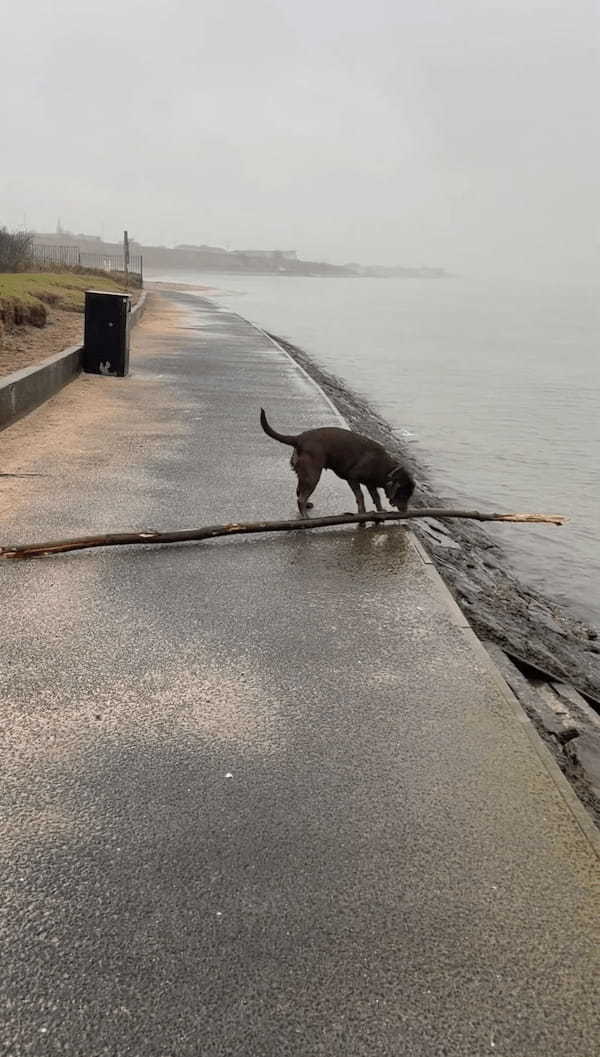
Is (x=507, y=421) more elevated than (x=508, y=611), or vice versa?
(x=508, y=611)

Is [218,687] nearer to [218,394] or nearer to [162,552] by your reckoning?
[162,552]

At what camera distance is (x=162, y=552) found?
529 centimetres

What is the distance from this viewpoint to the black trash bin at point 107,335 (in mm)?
12109

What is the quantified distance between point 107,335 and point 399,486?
26.6ft

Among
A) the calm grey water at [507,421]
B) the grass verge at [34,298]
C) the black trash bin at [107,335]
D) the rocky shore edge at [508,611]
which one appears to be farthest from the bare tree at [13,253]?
the rocky shore edge at [508,611]

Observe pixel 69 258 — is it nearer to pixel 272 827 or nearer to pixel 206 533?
pixel 206 533

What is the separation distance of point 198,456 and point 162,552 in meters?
3.05

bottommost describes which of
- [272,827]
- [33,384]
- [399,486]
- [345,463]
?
[33,384]

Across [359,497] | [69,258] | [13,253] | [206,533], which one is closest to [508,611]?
[359,497]

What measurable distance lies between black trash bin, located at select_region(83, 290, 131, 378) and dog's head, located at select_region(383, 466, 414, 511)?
7.40 metres

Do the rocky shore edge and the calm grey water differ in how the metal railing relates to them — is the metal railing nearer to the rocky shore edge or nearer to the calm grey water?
the calm grey water

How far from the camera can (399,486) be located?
6172 millimetres

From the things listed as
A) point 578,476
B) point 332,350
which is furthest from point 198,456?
point 332,350

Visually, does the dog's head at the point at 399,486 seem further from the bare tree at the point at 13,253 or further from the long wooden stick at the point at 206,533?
the bare tree at the point at 13,253
